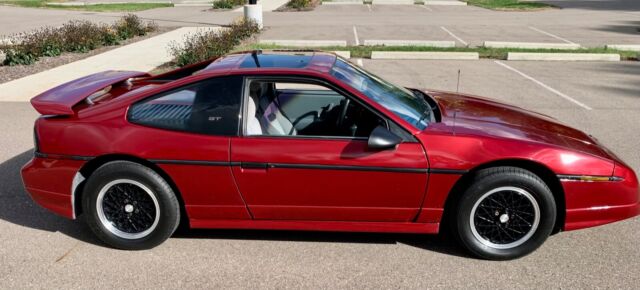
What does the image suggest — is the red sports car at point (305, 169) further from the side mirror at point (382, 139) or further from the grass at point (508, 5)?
the grass at point (508, 5)

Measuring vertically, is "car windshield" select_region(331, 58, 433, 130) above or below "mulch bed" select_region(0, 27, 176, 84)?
above

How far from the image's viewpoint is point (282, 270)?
377 centimetres

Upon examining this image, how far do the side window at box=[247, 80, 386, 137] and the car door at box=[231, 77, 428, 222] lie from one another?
1 centimetres

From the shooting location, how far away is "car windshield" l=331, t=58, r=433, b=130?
3979 millimetres

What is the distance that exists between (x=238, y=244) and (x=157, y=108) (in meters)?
1.17

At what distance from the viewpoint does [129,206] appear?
3.97 meters

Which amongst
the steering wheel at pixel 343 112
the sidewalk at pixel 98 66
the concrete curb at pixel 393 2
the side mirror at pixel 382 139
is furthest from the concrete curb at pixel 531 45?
the concrete curb at pixel 393 2

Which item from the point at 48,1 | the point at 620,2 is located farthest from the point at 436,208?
the point at 48,1

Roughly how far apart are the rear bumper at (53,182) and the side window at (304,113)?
1.32 metres

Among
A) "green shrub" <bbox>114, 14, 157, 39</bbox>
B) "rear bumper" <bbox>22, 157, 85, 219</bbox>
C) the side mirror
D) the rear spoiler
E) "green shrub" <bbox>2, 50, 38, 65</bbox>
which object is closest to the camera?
the side mirror

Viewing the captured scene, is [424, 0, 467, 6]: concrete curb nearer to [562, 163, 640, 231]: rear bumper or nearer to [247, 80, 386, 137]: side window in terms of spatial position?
[247, 80, 386, 137]: side window

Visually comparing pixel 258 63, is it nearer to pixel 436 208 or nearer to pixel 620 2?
pixel 436 208

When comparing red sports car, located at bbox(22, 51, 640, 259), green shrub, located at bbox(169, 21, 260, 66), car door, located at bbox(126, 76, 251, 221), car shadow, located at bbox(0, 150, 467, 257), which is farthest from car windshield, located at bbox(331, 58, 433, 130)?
green shrub, located at bbox(169, 21, 260, 66)

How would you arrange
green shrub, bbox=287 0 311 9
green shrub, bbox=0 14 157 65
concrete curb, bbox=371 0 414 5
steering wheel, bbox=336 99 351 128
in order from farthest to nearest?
concrete curb, bbox=371 0 414 5
green shrub, bbox=287 0 311 9
green shrub, bbox=0 14 157 65
steering wheel, bbox=336 99 351 128
